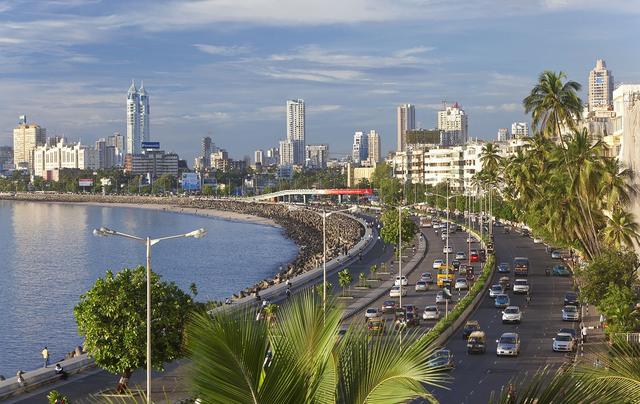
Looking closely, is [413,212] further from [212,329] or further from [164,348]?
[212,329]

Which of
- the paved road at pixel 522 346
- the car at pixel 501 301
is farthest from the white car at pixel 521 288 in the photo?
the car at pixel 501 301

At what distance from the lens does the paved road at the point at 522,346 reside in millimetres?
31155

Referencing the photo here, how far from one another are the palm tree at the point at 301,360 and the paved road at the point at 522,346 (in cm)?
1662

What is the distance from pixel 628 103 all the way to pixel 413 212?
342ft

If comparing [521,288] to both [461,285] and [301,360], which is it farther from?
[301,360]

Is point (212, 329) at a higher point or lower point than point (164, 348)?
higher

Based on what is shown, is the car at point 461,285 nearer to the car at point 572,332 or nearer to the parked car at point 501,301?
the parked car at point 501,301

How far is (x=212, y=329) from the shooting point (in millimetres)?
5496

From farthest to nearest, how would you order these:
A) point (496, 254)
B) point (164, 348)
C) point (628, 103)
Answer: point (496, 254), point (628, 103), point (164, 348)

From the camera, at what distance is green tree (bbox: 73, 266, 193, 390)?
97.9 feet

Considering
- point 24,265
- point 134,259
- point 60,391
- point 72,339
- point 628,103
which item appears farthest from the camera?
point 134,259

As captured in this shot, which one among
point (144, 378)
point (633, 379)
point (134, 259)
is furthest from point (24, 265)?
point (633, 379)

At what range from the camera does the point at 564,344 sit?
124 ft

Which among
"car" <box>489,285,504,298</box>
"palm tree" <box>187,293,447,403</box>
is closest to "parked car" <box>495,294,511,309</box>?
"car" <box>489,285,504,298</box>
